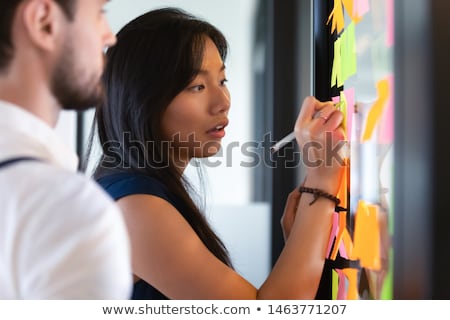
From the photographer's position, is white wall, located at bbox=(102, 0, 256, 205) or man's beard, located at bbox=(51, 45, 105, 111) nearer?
man's beard, located at bbox=(51, 45, 105, 111)

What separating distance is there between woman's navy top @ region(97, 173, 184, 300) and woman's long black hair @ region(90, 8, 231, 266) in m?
0.01

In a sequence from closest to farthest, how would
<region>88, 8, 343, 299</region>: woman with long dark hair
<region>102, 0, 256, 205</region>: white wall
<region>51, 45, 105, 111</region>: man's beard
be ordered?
<region>51, 45, 105, 111</region>: man's beard → <region>88, 8, 343, 299</region>: woman with long dark hair → <region>102, 0, 256, 205</region>: white wall

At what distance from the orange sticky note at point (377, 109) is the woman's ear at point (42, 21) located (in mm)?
369

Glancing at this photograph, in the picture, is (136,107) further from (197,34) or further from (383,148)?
(383,148)

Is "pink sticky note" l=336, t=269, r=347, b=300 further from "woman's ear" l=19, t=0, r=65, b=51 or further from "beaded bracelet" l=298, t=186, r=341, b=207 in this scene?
"woman's ear" l=19, t=0, r=65, b=51

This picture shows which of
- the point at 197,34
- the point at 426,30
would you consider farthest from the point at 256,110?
the point at 426,30

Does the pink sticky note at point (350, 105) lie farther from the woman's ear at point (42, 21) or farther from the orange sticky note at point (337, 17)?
the woman's ear at point (42, 21)

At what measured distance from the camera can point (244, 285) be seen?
0.84m

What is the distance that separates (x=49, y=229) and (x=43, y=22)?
240 millimetres

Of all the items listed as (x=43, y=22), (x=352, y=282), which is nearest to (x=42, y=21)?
(x=43, y=22)

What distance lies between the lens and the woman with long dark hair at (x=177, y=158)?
83 cm

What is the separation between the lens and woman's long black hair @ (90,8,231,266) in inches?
33.7

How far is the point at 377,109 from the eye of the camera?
2.45 feet

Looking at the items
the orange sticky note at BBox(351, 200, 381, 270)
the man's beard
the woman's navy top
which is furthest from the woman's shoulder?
the orange sticky note at BBox(351, 200, 381, 270)
